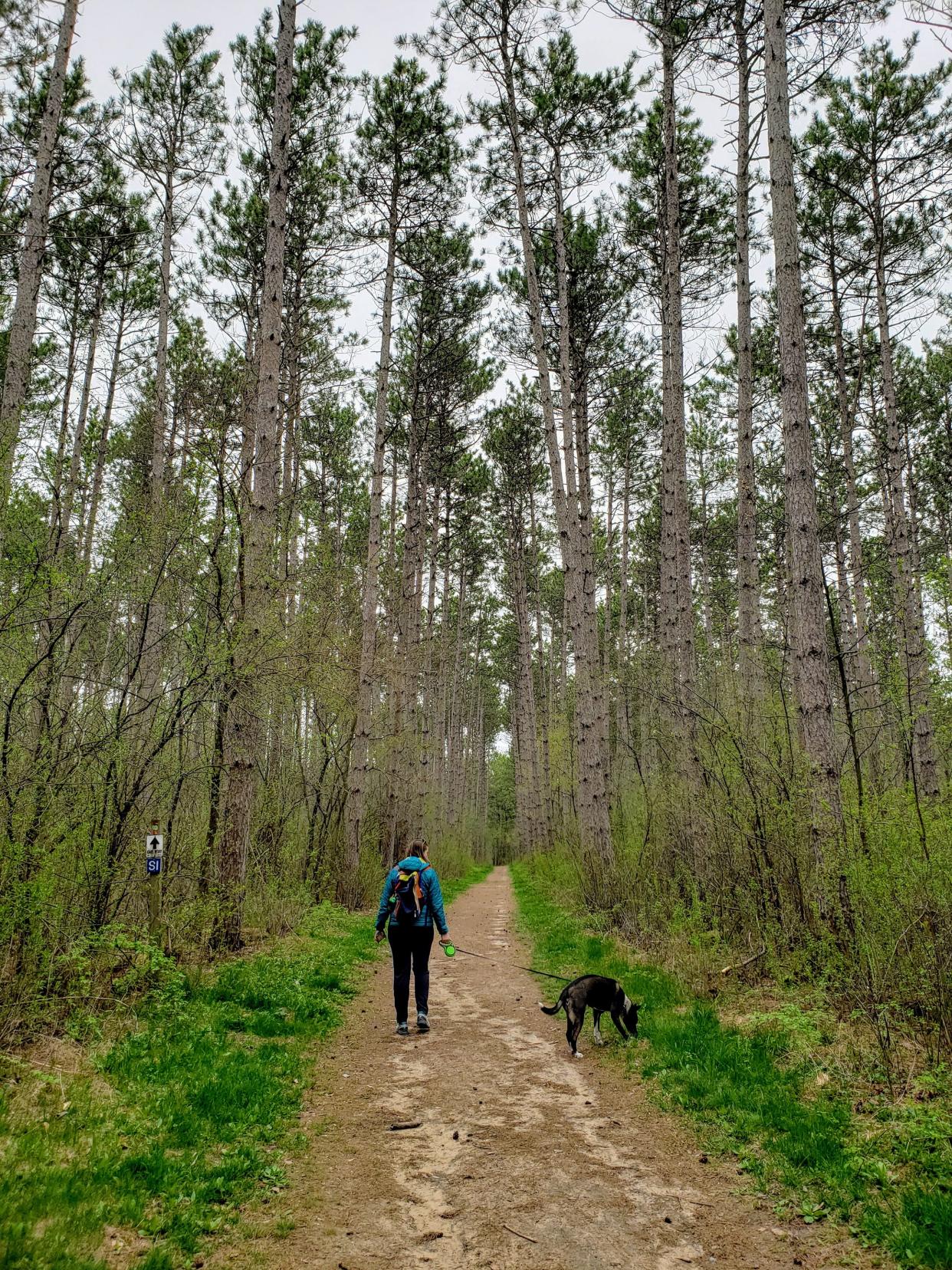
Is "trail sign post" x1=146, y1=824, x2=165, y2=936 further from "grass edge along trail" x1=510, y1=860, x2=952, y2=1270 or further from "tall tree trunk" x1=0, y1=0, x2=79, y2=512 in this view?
"tall tree trunk" x1=0, y1=0, x2=79, y2=512

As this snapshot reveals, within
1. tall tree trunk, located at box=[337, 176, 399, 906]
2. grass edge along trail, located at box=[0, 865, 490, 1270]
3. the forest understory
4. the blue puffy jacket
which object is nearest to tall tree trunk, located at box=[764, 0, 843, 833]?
the forest understory

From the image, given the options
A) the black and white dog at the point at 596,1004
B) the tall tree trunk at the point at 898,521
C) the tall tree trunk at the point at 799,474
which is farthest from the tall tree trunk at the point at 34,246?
the tall tree trunk at the point at 898,521

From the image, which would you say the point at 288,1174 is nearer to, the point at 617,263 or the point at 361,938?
the point at 361,938

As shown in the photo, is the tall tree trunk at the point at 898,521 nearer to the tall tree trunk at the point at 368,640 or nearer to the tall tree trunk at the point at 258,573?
the tall tree trunk at the point at 368,640

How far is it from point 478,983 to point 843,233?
17.6 m

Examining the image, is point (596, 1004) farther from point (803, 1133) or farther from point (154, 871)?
point (154, 871)

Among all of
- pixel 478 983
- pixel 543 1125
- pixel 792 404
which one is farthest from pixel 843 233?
pixel 543 1125

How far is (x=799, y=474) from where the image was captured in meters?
6.50

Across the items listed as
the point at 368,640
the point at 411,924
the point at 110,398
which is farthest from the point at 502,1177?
the point at 110,398

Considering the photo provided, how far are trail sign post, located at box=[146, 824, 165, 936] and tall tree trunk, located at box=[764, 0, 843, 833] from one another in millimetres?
5629

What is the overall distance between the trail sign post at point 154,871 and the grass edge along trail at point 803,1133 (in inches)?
165

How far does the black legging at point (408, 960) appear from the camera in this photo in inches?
257

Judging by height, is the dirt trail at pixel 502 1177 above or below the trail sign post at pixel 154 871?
below

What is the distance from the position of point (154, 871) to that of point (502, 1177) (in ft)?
11.9
